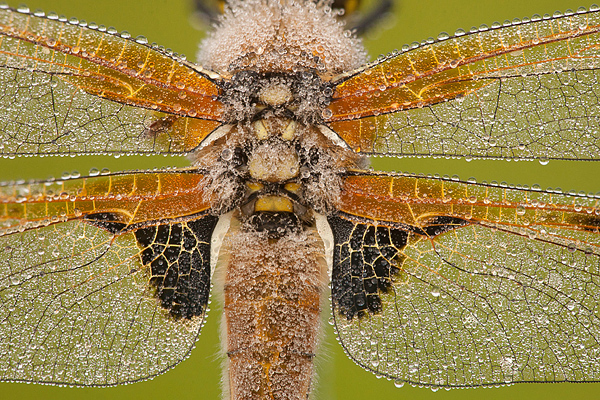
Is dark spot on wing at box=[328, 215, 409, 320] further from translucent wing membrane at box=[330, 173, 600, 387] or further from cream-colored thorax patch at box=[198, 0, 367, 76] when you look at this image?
cream-colored thorax patch at box=[198, 0, 367, 76]

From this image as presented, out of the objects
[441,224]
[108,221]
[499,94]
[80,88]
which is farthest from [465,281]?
[80,88]

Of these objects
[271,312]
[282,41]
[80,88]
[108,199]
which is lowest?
[271,312]

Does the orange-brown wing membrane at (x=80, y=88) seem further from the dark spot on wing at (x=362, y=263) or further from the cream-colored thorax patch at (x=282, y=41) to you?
the dark spot on wing at (x=362, y=263)

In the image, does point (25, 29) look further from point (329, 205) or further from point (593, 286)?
point (593, 286)

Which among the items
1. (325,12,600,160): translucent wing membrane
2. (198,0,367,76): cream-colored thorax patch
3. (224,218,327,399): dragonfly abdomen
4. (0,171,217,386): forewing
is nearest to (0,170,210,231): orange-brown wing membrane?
(0,171,217,386): forewing

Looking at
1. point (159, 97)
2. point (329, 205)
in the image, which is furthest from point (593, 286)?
point (159, 97)

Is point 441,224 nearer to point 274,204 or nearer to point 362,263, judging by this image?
point 362,263

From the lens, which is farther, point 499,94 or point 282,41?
point 282,41

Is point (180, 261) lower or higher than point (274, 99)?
lower
